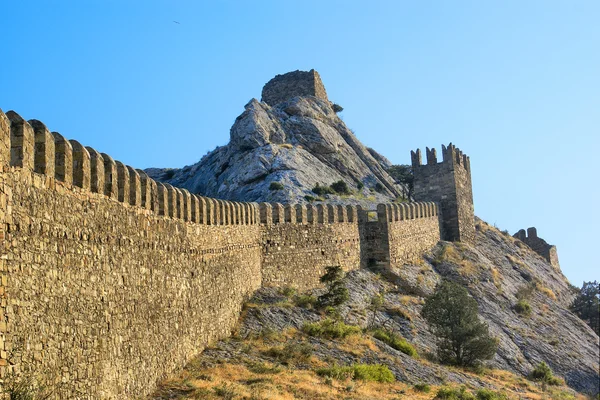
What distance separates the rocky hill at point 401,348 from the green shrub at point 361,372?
78 mm

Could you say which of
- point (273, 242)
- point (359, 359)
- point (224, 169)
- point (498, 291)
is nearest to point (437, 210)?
point (498, 291)

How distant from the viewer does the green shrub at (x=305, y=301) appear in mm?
25578

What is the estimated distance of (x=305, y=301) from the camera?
84.6ft

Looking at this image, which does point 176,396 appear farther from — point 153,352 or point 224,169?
point 224,169

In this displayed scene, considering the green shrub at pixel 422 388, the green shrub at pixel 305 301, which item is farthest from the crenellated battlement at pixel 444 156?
the green shrub at pixel 422 388

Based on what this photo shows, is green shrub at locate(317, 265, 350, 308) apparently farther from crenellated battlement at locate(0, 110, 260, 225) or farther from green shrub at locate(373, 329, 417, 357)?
crenellated battlement at locate(0, 110, 260, 225)

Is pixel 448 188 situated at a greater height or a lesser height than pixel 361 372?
greater

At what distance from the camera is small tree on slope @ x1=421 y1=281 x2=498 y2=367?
26.3 m

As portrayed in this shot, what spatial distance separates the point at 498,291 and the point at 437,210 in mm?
7011

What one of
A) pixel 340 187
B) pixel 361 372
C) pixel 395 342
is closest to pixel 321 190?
pixel 340 187

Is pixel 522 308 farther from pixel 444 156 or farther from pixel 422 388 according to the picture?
pixel 422 388

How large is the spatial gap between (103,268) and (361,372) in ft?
33.1

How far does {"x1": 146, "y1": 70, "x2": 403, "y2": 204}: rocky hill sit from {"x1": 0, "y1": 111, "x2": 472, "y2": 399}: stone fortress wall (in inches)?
628

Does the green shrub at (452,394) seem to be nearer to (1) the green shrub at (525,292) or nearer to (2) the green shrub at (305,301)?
(2) the green shrub at (305,301)
